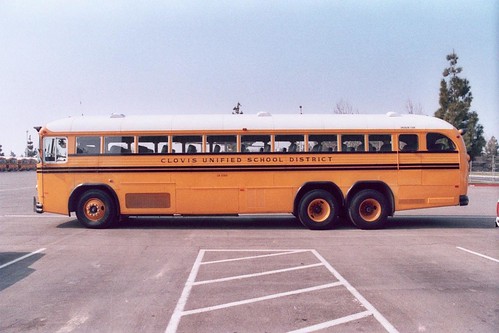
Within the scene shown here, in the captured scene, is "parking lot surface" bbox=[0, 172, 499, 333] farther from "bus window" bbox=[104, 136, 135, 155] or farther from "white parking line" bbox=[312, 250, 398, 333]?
"bus window" bbox=[104, 136, 135, 155]

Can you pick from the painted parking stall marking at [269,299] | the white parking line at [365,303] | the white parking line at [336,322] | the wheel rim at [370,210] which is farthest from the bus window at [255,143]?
the white parking line at [336,322]

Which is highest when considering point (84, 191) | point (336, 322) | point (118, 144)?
point (118, 144)

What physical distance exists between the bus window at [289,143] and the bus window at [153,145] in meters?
3.06

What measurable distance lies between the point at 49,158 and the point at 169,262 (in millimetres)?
5785

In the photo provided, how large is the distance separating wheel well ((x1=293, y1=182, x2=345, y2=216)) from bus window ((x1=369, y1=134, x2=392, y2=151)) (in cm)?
150

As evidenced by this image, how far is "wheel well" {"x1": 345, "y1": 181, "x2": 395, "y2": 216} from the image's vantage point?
10.5 metres

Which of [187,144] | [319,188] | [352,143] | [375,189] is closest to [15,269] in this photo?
[187,144]

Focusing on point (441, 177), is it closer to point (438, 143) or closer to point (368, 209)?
point (438, 143)

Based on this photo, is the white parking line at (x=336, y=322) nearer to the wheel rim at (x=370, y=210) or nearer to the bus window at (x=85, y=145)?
the wheel rim at (x=370, y=210)

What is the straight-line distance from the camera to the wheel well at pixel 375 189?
10477 mm

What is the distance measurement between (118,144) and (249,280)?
6.35m

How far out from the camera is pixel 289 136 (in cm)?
1055

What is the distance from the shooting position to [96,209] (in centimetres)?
1073

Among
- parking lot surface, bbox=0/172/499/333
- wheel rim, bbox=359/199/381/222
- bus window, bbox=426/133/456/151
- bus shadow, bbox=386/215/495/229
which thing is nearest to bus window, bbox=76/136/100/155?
parking lot surface, bbox=0/172/499/333
